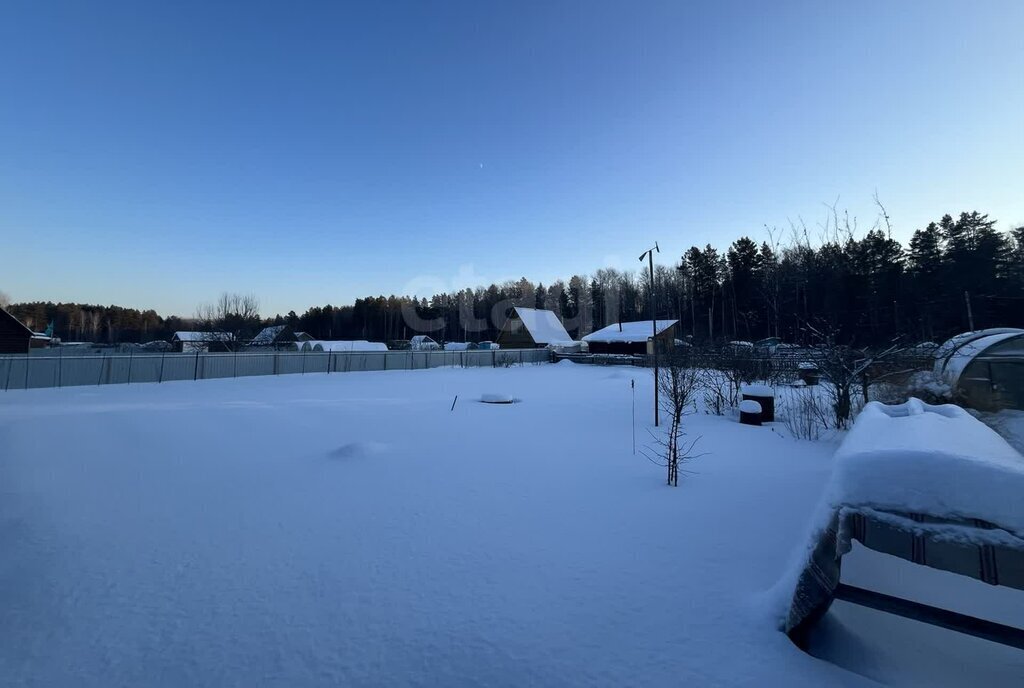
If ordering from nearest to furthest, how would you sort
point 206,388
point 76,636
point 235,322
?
point 76,636, point 206,388, point 235,322

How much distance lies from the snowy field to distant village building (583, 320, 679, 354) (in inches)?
1249

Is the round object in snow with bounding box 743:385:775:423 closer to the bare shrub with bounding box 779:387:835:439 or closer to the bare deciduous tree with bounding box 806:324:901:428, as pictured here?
the bare shrub with bounding box 779:387:835:439

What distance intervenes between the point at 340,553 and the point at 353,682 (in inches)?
71.2

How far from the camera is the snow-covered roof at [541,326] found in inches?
1955

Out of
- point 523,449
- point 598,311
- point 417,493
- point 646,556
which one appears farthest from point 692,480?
point 598,311

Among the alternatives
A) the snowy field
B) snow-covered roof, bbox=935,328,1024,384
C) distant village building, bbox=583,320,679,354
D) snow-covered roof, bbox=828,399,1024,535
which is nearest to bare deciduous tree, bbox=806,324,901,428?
the snowy field

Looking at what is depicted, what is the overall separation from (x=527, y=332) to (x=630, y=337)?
13167 mm

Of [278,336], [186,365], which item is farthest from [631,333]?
[278,336]

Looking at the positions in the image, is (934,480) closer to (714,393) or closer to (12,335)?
(714,393)

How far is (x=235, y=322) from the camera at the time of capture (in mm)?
48125

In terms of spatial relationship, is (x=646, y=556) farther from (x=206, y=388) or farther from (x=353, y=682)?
(x=206, y=388)

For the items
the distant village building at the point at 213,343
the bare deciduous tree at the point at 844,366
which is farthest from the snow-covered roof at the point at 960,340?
the distant village building at the point at 213,343

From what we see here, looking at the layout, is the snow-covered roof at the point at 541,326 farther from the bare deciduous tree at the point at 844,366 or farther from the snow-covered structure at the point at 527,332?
the bare deciduous tree at the point at 844,366

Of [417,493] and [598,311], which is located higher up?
[598,311]
